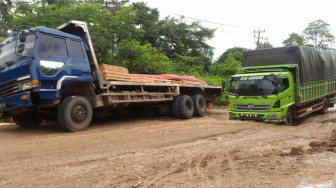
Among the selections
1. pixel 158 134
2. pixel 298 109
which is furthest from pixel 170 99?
pixel 298 109

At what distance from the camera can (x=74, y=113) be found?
711cm

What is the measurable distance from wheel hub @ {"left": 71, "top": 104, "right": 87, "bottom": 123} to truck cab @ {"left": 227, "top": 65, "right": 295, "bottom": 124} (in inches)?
209

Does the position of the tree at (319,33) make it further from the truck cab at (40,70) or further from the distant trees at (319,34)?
the truck cab at (40,70)

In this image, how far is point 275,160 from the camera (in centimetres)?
460

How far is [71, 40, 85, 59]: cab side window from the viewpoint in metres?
7.45

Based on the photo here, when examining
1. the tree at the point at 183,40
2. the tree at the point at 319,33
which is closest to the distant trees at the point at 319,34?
the tree at the point at 319,33

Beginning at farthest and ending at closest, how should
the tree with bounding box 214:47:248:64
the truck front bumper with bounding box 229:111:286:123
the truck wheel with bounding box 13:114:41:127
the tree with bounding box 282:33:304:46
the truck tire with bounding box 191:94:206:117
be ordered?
the tree with bounding box 282:33:304:46 → the tree with bounding box 214:47:248:64 → the truck tire with bounding box 191:94:206:117 → the truck front bumper with bounding box 229:111:286:123 → the truck wheel with bounding box 13:114:41:127

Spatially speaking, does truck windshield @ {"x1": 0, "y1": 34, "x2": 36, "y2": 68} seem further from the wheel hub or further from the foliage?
the foliage

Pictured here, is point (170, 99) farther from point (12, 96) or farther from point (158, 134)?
point (12, 96)

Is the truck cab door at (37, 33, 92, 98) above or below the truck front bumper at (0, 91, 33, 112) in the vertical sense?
above

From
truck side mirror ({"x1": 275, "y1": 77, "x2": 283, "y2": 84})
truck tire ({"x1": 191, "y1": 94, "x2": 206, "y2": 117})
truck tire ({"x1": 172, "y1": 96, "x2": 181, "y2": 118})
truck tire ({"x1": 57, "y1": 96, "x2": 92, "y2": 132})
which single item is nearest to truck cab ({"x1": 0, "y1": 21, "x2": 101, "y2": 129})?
truck tire ({"x1": 57, "y1": 96, "x2": 92, "y2": 132})

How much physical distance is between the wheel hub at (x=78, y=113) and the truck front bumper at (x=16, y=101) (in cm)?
103

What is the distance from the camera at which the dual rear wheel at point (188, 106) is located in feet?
34.3

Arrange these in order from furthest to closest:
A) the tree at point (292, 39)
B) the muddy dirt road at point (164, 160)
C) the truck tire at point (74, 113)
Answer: the tree at point (292, 39)
the truck tire at point (74, 113)
the muddy dirt road at point (164, 160)
